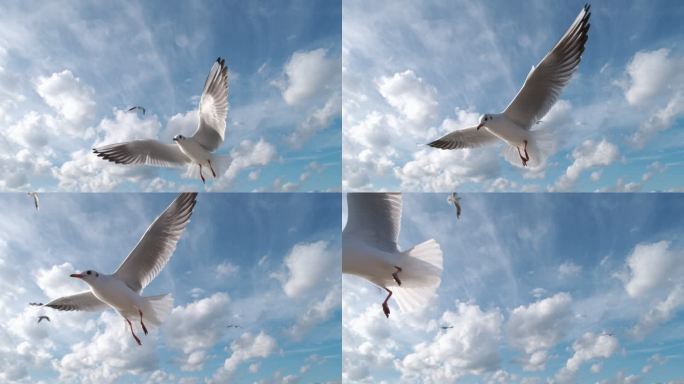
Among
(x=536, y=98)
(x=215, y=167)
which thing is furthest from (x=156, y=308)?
(x=536, y=98)

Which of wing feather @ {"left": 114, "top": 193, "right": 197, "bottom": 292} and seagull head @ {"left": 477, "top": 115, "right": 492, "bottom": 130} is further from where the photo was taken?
seagull head @ {"left": 477, "top": 115, "right": 492, "bottom": 130}

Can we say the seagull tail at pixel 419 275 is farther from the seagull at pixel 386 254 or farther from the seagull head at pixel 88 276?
the seagull head at pixel 88 276

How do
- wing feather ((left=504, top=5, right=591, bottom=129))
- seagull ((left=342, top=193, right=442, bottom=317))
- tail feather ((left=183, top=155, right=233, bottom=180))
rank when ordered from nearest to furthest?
seagull ((left=342, top=193, right=442, bottom=317))
wing feather ((left=504, top=5, right=591, bottom=129))
tail feather ((left=183, top=155, right=233, bottom=180))

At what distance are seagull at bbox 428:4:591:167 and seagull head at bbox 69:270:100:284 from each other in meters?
1.71

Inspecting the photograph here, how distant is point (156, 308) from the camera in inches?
93.7

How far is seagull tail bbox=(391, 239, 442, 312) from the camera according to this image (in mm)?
1917

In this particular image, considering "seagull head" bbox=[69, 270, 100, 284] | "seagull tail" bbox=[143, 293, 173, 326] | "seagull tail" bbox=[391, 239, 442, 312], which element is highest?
"seagull head" bbox=[69, 270, 100, 284]

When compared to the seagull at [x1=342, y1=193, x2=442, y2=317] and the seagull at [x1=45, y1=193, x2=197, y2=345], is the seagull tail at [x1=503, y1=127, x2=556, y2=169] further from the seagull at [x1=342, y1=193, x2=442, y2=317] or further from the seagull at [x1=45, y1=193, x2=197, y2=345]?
the seagull at [x1=45, y1=193, x2=197, y2=345]

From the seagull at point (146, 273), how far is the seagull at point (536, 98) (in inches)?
51.4

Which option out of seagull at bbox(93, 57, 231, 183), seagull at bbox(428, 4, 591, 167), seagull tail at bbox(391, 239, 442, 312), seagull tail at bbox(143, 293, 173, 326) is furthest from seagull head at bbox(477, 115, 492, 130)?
seagull tail at bbox(143, 293, 173, 326)

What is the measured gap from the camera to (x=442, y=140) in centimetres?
279

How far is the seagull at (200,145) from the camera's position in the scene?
271 centimetres

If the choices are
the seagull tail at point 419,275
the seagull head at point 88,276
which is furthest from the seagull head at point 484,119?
the seagull head at point 88,276

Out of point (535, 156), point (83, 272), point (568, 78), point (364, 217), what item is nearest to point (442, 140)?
point (535, 156)
